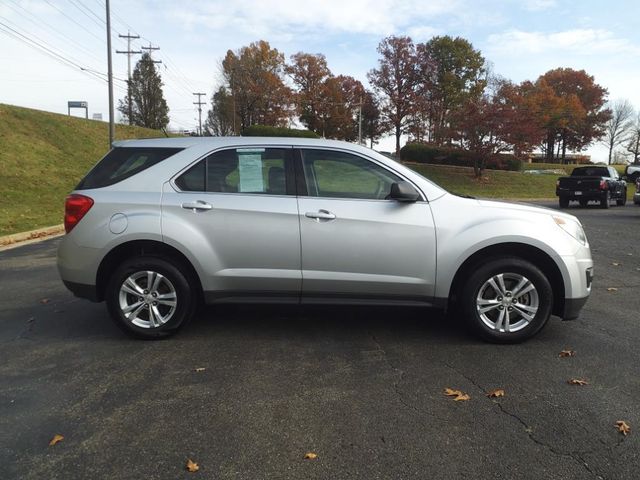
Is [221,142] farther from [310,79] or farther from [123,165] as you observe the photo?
[310,79]

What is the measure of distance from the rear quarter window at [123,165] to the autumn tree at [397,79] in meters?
40.7

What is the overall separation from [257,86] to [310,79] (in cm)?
812

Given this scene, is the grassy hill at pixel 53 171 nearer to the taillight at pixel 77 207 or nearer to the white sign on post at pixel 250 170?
the taillight at pixel 77 207

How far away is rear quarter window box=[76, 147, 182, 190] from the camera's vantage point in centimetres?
436

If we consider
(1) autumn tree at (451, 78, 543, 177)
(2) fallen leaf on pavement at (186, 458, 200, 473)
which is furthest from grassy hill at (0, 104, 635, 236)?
(2) fallen leaf on pavement at (186, 458, 200, 473)

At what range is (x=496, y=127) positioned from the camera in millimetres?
29688

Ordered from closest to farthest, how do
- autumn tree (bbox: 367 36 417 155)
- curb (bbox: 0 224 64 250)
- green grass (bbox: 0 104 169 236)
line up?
curb (bbox: 0 224 64 250), green grass (bbox: 0 104 169 236), autumn tree (bbox: 367 36 417 155)

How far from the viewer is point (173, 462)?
258 centimetres

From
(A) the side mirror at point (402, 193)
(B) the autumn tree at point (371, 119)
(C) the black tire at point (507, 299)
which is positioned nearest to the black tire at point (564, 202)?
(C) the black tire at point (507, 299)

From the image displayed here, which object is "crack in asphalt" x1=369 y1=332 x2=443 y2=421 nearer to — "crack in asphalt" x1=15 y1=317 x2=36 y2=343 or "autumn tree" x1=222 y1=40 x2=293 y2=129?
"crack in asphalt" x1=15 y1=317 x2=36 y2=343

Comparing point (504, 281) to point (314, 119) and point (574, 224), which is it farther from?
point (314, 119)

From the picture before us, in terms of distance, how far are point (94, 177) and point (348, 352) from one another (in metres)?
2.70

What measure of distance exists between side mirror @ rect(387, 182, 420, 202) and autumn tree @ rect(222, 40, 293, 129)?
167 feet

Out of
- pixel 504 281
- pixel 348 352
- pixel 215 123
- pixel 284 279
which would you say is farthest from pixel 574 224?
pixel 215 123
